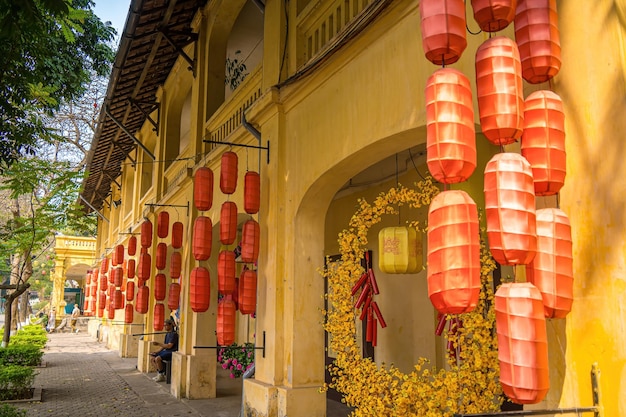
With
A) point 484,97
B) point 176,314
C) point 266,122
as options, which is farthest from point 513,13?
point 176,314

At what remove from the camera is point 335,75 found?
230 inches

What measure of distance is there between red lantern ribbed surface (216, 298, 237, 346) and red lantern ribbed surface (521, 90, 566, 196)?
513 cm

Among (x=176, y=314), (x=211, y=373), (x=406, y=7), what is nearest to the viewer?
(x=406, y=7)

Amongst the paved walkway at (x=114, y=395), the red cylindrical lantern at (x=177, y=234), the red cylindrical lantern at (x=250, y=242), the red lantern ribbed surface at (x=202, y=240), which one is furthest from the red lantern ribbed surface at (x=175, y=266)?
the red cylindrical lantern at (x=250, y=242)

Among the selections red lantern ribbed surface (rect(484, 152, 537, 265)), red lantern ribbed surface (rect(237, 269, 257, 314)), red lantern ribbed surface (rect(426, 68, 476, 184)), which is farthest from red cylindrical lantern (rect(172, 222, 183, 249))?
red lantern ribbed surface (rect(484, 152, 537, 265))

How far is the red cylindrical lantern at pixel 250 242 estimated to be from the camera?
6887 millimetres

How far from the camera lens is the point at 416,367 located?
5387 millimetres

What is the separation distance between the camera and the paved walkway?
871 centimetres

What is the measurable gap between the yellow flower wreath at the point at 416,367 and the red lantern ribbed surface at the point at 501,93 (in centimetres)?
237

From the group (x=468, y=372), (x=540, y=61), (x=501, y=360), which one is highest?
(x=540, y=61)

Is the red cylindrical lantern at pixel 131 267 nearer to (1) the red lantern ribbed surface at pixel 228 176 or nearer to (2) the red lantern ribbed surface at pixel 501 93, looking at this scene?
(1) the red lantern ribbed surface at pixel 228 176

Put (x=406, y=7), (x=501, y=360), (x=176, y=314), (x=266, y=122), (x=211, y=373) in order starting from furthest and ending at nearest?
(x=176, y=314), (x=211, y=373), (x=266, y=122), (x=406, y=7), (x=501, y=360)

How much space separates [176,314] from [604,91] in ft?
49.3

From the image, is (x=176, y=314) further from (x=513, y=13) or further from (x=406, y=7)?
(x=513, y=13)
